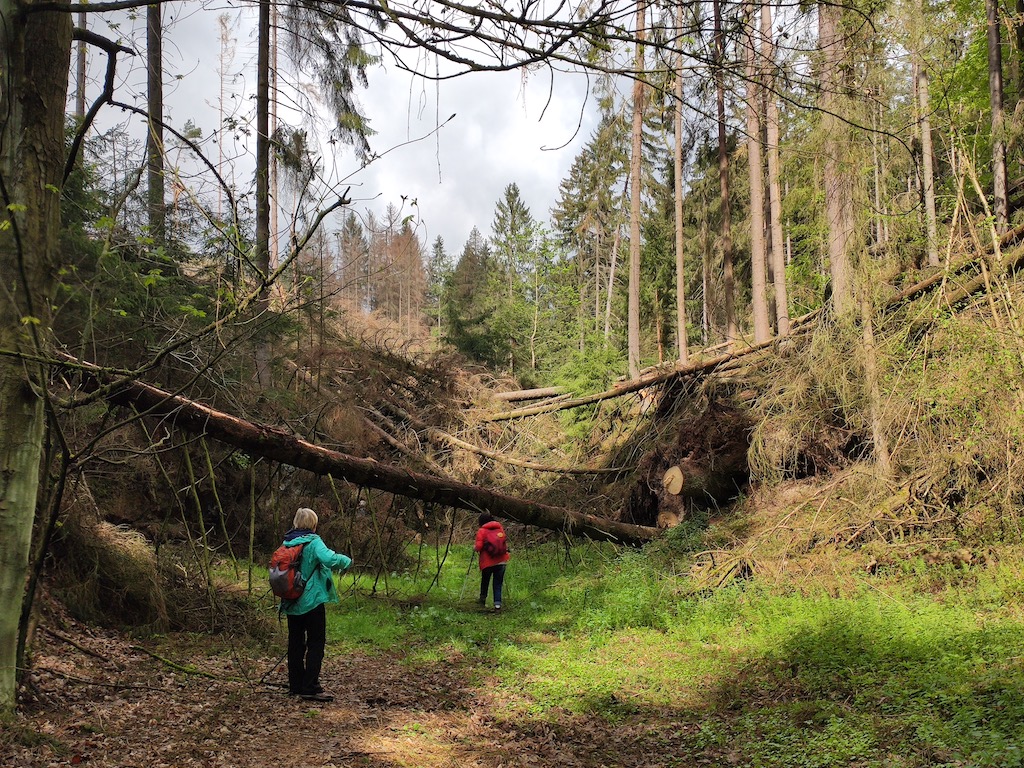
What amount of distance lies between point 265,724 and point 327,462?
91.6 inches

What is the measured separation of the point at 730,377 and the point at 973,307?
15.0 ft

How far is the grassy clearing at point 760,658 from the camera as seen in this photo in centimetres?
421

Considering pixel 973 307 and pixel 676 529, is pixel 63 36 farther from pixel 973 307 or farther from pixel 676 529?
pixel 676 529

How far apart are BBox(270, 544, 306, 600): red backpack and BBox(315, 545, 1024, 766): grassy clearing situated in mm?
2009

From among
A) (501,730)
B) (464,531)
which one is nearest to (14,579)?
(501,730)

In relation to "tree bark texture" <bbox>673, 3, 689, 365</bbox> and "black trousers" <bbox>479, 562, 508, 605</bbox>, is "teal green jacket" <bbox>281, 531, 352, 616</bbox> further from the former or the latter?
"tree bark texture" <bbox>673, 3, 689, 365</bbox>

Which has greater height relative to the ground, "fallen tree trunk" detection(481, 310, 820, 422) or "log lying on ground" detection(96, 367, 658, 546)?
"fallen tree trunk" detection(481, 310, 820, 422)

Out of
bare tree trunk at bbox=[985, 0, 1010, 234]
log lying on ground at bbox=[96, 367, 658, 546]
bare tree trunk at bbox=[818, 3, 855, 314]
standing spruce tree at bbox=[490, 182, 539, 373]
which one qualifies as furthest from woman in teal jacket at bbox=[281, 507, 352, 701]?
standing spruce tree at bbox=[490, 182, 539, 373]

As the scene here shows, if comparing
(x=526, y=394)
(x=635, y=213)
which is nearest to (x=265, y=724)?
(x=526, y=394)

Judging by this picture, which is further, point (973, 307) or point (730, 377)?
point (730, 377)

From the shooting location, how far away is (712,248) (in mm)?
29344

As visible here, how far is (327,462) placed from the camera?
6367 millimetres

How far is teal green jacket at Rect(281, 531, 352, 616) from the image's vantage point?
18.3 feet

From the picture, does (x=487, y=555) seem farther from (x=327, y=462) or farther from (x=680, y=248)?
(x=680, y=248)
